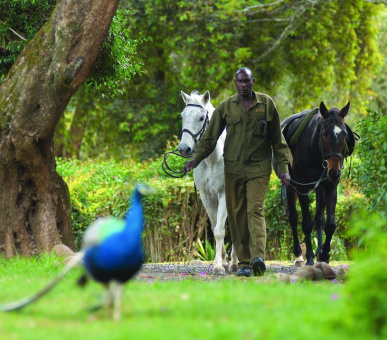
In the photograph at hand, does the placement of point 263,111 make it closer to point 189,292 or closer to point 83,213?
point 189,292

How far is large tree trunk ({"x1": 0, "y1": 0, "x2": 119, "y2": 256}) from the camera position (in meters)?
9.72

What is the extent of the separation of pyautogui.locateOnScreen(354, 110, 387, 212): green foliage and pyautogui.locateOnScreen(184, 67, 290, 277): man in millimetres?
1001

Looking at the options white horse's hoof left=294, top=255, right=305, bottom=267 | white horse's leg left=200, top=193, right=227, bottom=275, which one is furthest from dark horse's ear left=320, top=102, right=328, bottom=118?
white horse's hoof left=294, top=255, right=305, bottom=267

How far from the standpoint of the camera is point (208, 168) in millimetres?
10320

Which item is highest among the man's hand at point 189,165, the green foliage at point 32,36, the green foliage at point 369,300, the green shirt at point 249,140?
the green foliage at point 32,36

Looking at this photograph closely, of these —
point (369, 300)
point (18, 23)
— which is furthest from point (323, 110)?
point (369, 300)

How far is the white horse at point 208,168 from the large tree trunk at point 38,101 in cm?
154

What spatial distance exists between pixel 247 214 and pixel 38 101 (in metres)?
3.16

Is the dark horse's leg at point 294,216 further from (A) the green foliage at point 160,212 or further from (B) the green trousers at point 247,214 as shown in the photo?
(B) the green trousers at point 247,214

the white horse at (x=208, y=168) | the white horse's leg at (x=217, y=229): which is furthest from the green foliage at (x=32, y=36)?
the white horse's leg at (x=217, y=229)

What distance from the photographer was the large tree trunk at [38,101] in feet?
31.9

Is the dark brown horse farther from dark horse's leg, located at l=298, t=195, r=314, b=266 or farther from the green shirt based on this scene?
the green shirt

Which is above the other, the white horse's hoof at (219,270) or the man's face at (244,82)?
the man's face at (244,82)

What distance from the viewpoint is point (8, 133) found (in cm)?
982
